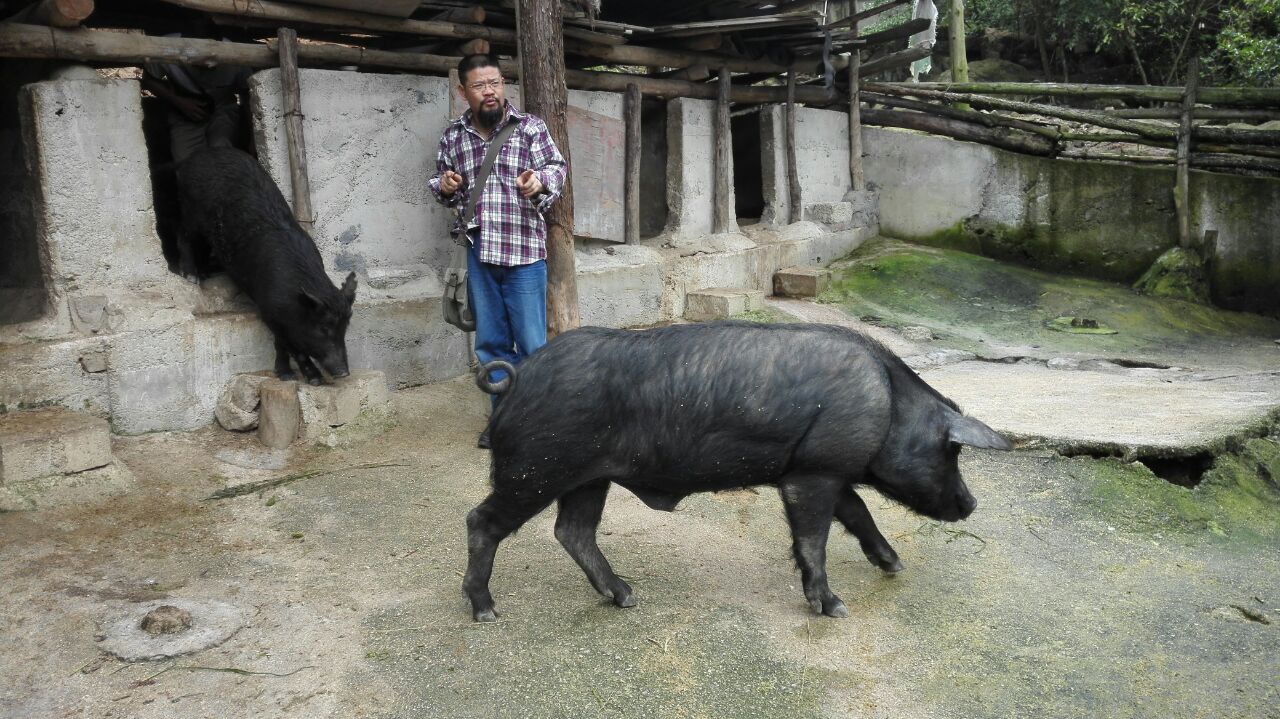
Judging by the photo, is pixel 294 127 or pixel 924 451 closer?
pixel 924 451

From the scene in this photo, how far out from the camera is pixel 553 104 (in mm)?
5965

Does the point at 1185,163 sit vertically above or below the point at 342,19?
below

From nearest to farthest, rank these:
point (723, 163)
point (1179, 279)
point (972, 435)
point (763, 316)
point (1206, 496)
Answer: point (972, 435) → point (1206, 496) → point (763, 316) → point (723, 163) → point (1179, 279)

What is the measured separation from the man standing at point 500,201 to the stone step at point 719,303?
3.21 meters

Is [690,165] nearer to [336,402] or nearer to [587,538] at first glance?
[336,402]

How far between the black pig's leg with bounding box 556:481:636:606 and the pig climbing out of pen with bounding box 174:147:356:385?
2.69 metres

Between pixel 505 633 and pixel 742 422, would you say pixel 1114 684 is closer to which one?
pixel 742 422

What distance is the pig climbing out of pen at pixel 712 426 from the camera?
3.61m

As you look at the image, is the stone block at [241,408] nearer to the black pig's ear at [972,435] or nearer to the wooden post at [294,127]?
the wooden post at [294,127]

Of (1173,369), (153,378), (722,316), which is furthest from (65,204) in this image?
(1173,369)

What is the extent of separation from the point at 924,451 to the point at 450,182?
A: 9.67ft

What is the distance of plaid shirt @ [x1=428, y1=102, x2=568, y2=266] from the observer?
18.3ft

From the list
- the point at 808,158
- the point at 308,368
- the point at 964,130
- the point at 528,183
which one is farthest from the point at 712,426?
the point at 964,130

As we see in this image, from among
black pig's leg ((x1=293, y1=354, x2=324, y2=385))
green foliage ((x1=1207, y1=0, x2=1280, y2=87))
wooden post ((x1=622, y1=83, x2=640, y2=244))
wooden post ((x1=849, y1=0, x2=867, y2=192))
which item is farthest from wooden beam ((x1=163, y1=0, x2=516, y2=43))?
green foliage ((x1=1207, y1=0, x2=1280, y2=87))
